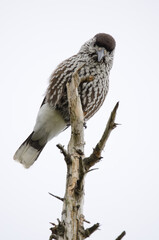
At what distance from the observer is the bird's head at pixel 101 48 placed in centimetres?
543

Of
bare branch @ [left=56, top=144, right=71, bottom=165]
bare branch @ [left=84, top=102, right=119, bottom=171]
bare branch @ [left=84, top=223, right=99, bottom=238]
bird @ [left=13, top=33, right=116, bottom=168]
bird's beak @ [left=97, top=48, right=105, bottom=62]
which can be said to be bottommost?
bare branch @ [left=84, top=223, right=99, bottom=238]

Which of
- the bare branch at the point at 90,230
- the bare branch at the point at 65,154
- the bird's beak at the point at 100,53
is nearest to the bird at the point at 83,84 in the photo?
the bird's beak at the point at 100,53

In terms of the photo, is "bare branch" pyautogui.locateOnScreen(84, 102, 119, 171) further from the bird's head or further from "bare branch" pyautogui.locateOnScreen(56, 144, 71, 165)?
the bird's head

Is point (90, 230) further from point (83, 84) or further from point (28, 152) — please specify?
point (28, 152)

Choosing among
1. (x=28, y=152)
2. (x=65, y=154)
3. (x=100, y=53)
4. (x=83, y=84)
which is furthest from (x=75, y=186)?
(x=28, y=152)

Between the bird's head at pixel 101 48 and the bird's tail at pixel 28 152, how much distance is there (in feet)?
5.54

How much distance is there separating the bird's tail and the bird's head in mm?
1687

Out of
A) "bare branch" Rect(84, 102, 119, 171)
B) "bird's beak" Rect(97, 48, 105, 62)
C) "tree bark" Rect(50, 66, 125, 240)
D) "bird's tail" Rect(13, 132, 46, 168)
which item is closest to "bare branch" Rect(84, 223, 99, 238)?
"tree bark" Rect(50, 66, 125, 240)

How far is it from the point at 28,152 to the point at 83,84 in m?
1.62

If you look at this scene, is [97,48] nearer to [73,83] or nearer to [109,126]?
[73,83]

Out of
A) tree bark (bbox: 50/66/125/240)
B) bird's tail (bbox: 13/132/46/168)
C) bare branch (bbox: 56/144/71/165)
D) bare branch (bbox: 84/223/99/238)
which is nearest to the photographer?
bare branch (bbox: 84/223/99/238)

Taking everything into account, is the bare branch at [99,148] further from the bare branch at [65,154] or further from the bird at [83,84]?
the bird at [83,84]

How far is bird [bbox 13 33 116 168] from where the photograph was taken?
531cm

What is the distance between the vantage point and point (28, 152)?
6059 mm
